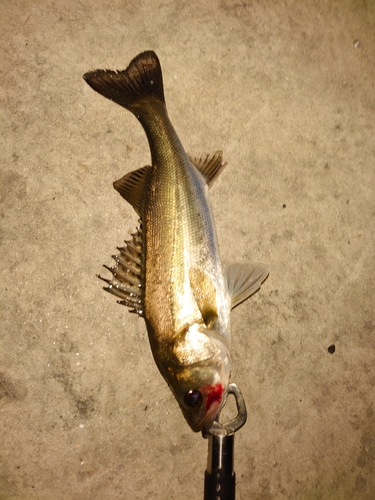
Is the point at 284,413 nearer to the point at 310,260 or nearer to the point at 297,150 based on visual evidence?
the point at 310,260

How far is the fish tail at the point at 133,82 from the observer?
7.71ft

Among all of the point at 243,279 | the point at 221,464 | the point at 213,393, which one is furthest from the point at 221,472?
the point at 243,279

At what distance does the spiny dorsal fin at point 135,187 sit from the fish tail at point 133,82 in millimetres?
452

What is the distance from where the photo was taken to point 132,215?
2.47 m

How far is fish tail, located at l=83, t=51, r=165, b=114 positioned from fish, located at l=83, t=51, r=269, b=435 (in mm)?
126

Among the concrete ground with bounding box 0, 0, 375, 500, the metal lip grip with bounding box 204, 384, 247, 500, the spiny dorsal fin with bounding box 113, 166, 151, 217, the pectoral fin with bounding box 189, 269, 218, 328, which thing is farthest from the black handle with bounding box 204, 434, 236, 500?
the spiny dorsal fin with bounding box 113, 166, 151, 217

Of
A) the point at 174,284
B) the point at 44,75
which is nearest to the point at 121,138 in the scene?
the point at 44,75

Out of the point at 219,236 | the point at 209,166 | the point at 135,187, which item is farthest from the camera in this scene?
the point at 219,236

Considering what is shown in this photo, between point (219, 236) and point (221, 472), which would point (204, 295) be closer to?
point (219, 236)

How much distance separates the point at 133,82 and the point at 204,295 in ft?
4.79

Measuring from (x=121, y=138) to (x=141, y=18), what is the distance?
35.3 inches

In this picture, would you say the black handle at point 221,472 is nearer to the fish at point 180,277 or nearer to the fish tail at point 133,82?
the fish at point 180,277

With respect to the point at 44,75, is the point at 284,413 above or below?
below

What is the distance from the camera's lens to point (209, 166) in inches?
91.3
